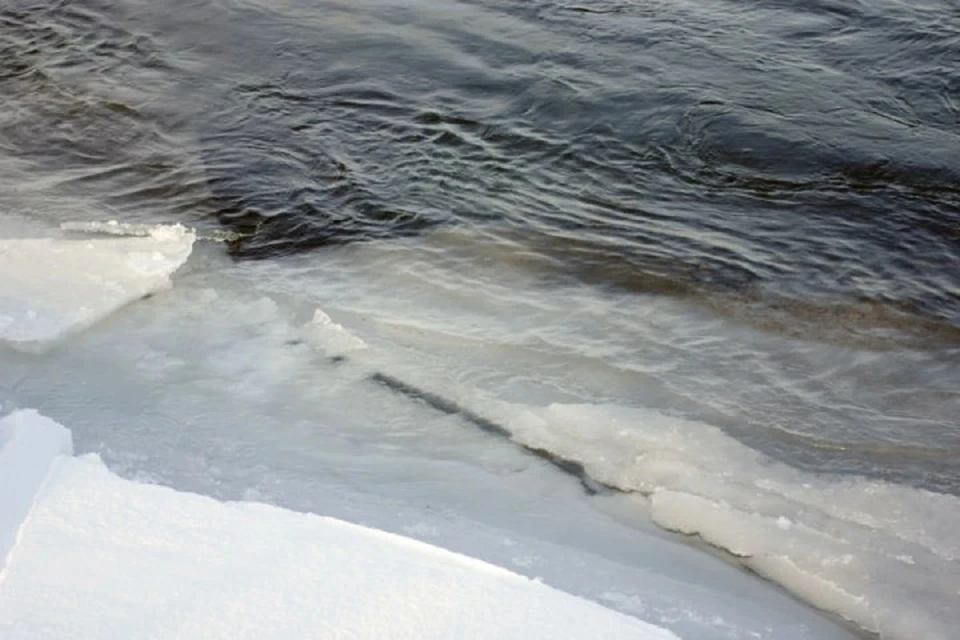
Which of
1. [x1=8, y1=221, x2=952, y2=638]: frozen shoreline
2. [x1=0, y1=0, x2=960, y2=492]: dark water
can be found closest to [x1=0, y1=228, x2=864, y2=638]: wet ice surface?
[x1=8, y1=221, x2=952, y2=638]: frozen shoreline

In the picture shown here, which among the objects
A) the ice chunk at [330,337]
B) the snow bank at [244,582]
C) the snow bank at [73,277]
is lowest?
the snow bank at [73,277]

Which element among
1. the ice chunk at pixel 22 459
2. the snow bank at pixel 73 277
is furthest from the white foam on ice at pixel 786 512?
the snow bank at pixel 73 277

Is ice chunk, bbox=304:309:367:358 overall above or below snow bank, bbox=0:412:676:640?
below

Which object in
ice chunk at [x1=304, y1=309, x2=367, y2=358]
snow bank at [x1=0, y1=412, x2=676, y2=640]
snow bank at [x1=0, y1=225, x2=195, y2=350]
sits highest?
snow bank at [x1=0, y1=412, x2=676, y2=640]

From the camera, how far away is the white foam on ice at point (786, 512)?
8.82 feet

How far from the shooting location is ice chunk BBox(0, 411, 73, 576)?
107 inches

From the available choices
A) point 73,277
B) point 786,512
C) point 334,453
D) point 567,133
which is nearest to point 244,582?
point 334,453

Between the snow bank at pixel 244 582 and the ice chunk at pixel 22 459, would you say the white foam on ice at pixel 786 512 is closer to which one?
the snow bank at pixel 244 582

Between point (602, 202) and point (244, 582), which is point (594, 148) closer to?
point (602, 202)

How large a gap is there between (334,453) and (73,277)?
135 cm

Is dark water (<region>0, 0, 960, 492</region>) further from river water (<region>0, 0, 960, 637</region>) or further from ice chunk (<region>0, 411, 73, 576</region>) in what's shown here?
ice chunk (<region>0, 411, 73, 576</region>)

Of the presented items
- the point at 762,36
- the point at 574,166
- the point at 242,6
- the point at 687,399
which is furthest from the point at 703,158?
the point at 242,6

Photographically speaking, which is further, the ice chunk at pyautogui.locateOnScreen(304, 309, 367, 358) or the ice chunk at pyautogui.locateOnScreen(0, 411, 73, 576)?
the ice chunk at pyautogui.locateOnScreen(304, 309, 367, 358)

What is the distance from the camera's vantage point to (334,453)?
321 cm
